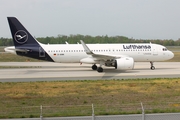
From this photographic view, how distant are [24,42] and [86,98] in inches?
743

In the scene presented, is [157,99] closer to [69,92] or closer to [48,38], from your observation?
[69,92]

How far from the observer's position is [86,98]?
17719mm

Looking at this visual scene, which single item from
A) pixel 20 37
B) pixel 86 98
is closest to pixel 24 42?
pixel 20 37

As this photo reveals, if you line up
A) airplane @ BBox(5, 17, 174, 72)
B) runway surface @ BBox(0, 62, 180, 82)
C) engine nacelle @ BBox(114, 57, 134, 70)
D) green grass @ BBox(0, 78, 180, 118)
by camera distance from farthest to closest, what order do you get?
airplane @ BBox(5, 17, 174, 72), engine nacelle @ BBox(114, 57, 134, 70), runway surface @ BBox(0, 62, 180, 82), green grass @ BBox(0, 78, 180, 118)

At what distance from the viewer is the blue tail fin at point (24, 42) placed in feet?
112

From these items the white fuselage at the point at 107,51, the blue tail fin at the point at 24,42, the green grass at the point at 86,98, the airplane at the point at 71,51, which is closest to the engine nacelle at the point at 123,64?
the airplane at the point at 71,51

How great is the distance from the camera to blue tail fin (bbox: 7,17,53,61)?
112 feet

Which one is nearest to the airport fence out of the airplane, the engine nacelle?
the engine nacelle

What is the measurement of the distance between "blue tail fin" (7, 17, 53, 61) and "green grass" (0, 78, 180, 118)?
11089 mm

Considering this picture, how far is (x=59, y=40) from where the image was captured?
8344cm

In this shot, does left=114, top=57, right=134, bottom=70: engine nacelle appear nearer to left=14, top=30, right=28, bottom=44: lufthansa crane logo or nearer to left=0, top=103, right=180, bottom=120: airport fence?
left=14, top=30, right=28, bottom=44: lufthansa crane logo

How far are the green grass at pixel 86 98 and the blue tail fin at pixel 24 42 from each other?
36.4ft

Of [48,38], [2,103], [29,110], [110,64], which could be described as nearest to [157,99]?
[29,110]

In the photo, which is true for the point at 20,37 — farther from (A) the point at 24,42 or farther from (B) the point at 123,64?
(B) the point at 123,64
